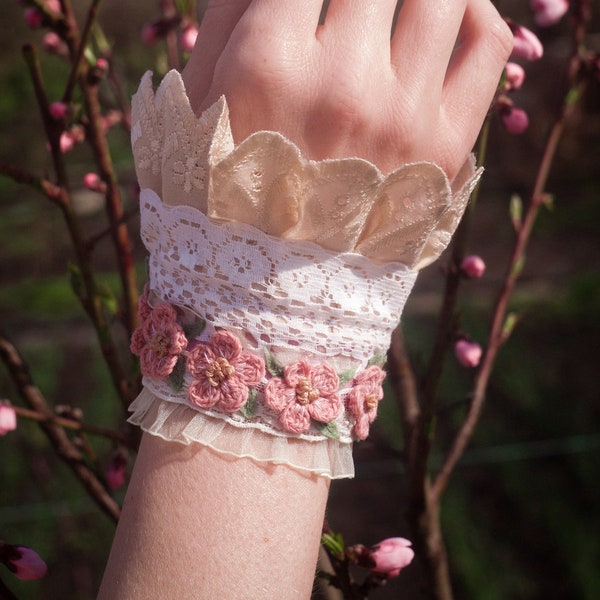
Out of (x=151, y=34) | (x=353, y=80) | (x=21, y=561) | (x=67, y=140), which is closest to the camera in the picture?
(x=353, y=80)

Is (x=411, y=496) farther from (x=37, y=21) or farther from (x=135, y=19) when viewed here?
(x=135, y=19)

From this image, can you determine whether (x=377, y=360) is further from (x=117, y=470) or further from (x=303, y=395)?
(x=117, y=470)

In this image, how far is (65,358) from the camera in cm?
254

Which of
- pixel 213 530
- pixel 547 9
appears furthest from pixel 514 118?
pixel 213 530

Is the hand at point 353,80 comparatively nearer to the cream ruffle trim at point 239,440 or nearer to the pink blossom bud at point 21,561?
the cream ruffle trim at point 239,440

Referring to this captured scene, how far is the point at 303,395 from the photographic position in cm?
51

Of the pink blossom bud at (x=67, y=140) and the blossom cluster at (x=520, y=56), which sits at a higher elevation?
the blossom cluster at (x=520, y=56)

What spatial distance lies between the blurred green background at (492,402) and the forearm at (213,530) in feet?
2.78

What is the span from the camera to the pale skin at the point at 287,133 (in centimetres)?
47

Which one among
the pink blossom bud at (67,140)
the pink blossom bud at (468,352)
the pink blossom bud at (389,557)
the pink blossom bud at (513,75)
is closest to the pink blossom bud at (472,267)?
the pink blossom bud at (468,352)

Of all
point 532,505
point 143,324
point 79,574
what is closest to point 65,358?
point 79,574

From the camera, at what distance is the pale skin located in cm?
47

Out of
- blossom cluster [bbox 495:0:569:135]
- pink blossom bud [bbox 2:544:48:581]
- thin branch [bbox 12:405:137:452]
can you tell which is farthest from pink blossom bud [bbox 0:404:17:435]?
blossom cluster [bbox 495:0:569:135]

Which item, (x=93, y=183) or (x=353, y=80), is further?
(x=93, y=183)
